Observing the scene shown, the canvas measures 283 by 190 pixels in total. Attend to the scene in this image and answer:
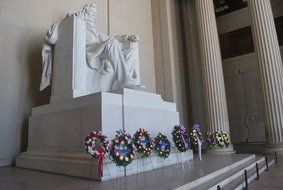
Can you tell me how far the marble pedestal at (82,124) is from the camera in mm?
3602

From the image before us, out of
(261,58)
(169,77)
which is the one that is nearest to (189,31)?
(169,77)

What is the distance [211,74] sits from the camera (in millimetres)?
8383

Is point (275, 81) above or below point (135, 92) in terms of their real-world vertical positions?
above

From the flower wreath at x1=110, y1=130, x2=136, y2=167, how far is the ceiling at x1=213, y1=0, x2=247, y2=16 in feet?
35.6

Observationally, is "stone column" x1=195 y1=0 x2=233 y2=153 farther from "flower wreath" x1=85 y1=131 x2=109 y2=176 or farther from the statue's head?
"flower wreath" x1=85 y1=131 x2=109 y2=176

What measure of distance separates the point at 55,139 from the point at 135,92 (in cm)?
161

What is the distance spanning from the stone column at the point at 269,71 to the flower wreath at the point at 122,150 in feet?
18.1

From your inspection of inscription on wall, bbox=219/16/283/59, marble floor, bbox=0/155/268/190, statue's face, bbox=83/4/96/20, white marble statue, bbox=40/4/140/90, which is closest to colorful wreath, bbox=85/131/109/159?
marble floor, bbox=0/155/268/190

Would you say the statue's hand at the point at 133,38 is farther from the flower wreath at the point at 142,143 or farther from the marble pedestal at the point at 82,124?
the flower wreath at the point at 142,143

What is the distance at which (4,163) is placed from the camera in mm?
4969

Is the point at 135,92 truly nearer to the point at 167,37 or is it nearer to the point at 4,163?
the point at 4,163

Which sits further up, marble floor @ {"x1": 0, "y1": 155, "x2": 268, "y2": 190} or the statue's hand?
the statue's hand

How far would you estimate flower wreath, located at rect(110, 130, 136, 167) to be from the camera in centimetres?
292

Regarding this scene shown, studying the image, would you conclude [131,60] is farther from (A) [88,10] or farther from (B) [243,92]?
(B) [243,92]
